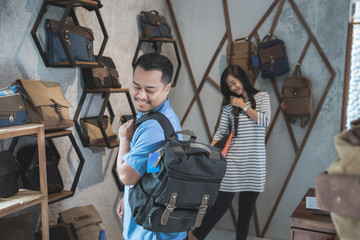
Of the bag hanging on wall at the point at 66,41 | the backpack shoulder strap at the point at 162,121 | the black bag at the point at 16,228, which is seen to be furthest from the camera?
the bag hanging on wall at the point at 66,41

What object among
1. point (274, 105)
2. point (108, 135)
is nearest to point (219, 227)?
point (274, 105)

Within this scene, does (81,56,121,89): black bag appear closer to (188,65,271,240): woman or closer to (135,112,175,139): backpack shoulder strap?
(188,65,271,240): woman

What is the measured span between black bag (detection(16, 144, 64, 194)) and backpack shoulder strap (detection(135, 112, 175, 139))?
93 centimetres

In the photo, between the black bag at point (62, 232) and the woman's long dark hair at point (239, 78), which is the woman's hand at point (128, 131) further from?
the woman's long dark hair at point (239, 78)

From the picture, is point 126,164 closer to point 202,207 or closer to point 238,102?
point 202,207

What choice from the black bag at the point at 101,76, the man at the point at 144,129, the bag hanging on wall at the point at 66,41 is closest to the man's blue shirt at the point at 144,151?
the man at the point at 144,129

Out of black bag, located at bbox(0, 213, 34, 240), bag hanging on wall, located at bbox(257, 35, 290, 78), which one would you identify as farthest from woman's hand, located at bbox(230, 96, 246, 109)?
black bag, located at bbox(0, 213, 34, 240)

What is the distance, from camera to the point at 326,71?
9.64 feet

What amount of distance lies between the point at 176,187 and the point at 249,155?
1659mm

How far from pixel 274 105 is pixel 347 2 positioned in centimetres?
108

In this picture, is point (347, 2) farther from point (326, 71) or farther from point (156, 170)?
point (156, 170)

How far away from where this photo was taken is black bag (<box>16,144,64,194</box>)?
188 cm

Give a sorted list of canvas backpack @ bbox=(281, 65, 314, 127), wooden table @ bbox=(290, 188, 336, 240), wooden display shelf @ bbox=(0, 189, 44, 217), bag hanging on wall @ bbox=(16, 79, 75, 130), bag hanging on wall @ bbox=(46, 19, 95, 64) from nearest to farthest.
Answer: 1. wooden table @ bbox=(290, 188, 336, 240)
2. wooden display shelf @ bbox=(0, 189, 44, 217)
3. bag hanging on wall @ bbox=(16, 79, 75, 130)
4. bag hanging on wall @ bbox=(46, 19, 95, 64)
5. canvas backpack @ bbox=(281, 65, 314, 127)

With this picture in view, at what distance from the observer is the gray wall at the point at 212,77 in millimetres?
2520
